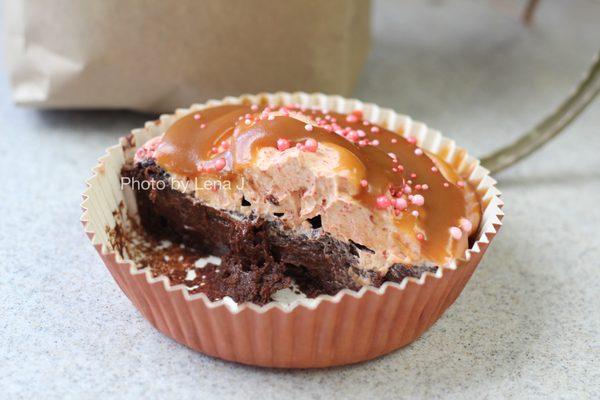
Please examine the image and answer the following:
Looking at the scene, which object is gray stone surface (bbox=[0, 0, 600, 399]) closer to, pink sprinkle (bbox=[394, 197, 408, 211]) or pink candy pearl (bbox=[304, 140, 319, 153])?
pink sprinkle (bbox=[394, 197, 408, 211])

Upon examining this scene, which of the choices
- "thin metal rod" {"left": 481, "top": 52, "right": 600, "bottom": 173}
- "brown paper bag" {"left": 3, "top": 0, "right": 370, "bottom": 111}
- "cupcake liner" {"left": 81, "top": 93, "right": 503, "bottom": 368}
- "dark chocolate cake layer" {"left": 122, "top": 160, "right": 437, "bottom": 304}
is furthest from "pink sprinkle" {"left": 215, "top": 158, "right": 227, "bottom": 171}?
"thin metal rod" {"left": 481, "top": 52, "right": 600, "bottom": 173}

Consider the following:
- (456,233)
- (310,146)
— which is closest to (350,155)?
(310,146)

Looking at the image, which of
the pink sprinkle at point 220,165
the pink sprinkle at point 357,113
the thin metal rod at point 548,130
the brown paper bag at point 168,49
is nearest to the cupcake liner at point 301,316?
the pink sprinkle at point 220,165

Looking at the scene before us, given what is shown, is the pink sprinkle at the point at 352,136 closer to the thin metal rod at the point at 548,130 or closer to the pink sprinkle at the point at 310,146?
the pink sprinkle at the point at 310,146

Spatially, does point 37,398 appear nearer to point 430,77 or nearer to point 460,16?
point 430,77

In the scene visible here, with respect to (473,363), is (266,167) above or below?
above

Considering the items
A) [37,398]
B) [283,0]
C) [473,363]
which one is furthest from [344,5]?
[37,398]

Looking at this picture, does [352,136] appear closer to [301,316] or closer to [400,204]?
[400,204]
